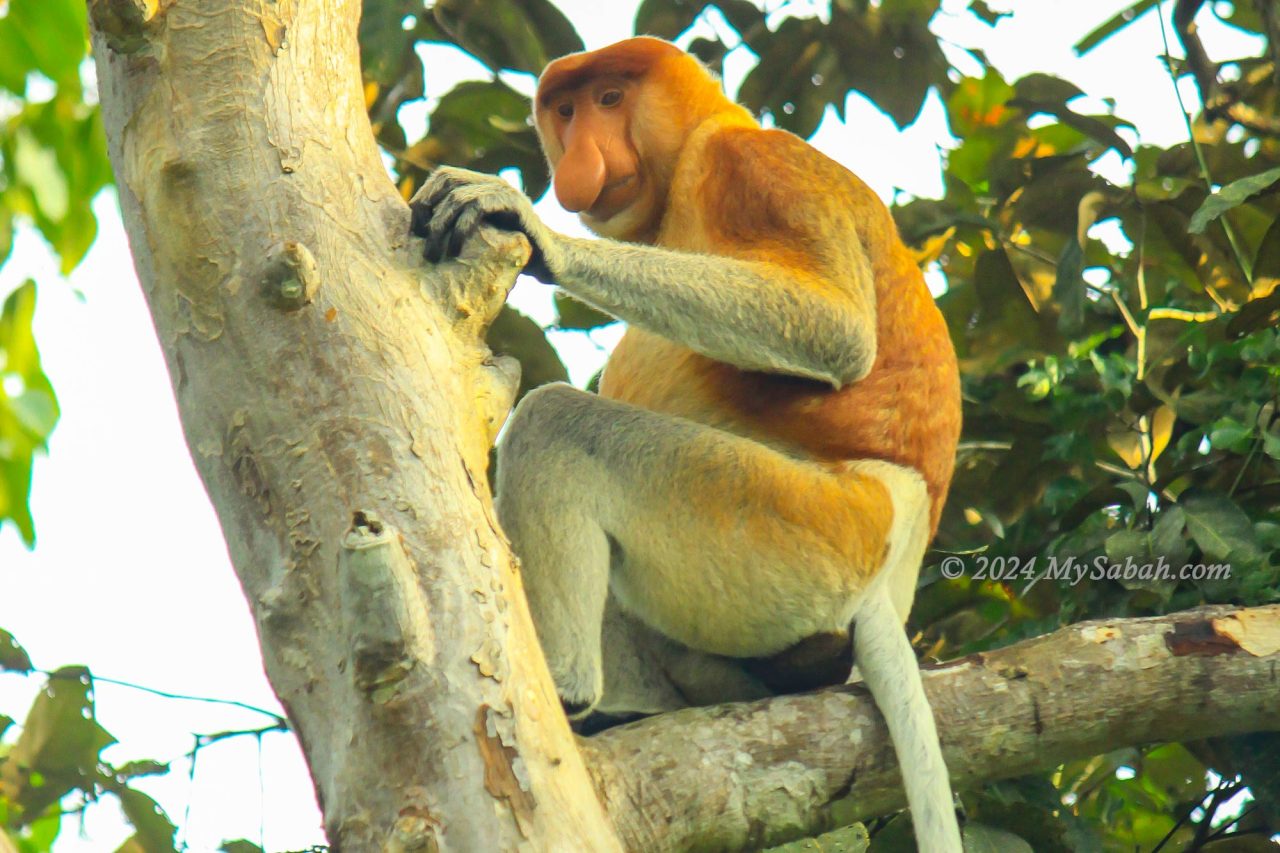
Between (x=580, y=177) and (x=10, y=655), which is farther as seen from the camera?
(x=580, y=177)

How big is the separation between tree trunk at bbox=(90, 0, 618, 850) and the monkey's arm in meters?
0.29

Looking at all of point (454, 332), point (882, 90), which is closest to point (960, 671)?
point (454, 332)

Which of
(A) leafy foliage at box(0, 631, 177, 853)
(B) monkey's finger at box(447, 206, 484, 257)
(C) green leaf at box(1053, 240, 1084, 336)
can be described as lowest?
(A) leafy foliage at box(0, 631, 177, 853)

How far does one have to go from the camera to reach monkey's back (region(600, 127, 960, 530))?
2574 millimetres

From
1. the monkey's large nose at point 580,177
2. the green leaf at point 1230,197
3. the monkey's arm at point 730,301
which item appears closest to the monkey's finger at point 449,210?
the monkey's arm at point 730,301

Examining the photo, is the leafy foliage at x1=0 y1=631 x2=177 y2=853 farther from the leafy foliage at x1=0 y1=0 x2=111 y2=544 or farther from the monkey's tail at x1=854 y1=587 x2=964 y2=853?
the monkey's tail at x1=854 y1=587 x2=964 y2=853

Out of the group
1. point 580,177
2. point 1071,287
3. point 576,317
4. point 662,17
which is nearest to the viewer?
point 580,177

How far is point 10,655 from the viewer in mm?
2129

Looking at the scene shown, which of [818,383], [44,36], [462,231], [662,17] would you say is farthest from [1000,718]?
[44,36]

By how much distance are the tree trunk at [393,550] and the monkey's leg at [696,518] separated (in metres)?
0.22

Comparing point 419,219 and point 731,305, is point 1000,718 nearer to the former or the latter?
point 731,305

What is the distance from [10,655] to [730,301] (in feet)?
4.44

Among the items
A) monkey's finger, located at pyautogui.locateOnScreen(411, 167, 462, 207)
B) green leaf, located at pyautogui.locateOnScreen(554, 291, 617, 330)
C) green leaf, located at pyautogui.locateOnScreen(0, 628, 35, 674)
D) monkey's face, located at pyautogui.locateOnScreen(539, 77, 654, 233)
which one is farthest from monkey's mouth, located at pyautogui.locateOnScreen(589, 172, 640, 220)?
green leaf, located at pyautogui.locateOnScreen(0, 628, 35, 674)

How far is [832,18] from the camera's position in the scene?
3.52 m
